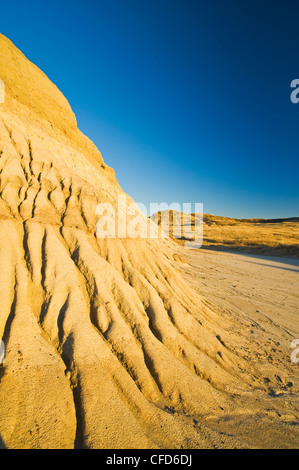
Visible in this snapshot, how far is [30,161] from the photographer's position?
6.13 m

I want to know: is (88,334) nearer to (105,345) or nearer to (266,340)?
(105,345)

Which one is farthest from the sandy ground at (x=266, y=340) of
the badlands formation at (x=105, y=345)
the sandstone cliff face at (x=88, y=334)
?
the sandstone cliff face at (x=88, y=334)

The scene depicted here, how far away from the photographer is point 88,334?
364cm

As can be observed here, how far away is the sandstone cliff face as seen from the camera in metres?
2.66

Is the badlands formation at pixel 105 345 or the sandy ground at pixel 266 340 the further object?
the sandy ground at pixel 266 340

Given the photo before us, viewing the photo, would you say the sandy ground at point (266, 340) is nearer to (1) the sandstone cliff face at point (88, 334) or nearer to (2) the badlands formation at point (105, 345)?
(2) the badlands formation at point (105, 345)

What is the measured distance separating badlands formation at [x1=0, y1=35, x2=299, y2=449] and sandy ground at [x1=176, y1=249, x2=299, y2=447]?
3cm

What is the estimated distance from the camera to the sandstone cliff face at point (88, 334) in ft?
8.72

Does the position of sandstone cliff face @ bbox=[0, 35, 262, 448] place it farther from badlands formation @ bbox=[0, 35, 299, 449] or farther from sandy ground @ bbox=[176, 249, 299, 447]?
sandy ground @ bbox=[176, 249, 299, 447]

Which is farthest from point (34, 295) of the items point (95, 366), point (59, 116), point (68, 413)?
point (59, 116)

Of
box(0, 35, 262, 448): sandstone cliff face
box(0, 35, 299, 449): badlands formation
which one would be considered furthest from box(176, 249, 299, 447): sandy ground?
box(0, 35, 262, 448): sandstone cliff face

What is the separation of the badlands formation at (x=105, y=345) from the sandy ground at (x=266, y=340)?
0.03 metres

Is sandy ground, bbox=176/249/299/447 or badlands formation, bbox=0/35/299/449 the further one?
sandy ground, bbox=176/249/299/447
